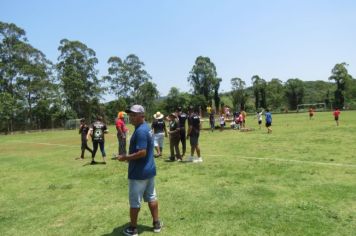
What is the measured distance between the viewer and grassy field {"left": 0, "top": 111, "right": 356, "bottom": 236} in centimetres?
671

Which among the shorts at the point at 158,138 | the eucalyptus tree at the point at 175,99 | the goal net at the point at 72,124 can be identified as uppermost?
the eucalyptus tree at the point at 175,99

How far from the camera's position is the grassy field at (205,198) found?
264 inches

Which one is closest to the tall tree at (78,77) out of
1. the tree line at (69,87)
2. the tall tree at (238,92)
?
the tree line at (69,87)

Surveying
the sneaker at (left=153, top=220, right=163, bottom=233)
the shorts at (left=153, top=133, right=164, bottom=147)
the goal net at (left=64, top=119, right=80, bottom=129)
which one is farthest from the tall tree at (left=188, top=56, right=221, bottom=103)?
the sneaker at (left=153, top=220, right=163, bottom=233)

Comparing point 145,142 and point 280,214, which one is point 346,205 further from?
point 145,142

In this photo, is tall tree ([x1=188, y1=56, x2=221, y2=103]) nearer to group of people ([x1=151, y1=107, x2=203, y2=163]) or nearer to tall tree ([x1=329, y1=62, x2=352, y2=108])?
tall tree ([x1=329, y1=62, x2=352, y2=108])

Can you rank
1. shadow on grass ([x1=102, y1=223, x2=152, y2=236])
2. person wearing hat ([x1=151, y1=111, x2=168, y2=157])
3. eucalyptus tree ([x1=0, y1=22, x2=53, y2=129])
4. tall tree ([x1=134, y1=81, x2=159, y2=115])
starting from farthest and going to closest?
tall tree ([x1=134, y1=81, x2=159, y2=115]), eucalyptus tree ([x1=0, y1=22, x2=53, y2=129]), person wearing hat ([x1=151, y1=111, x2=168, y2=157]), shadow on grass ([x1=102, y1=223, x2=152, y2=236])

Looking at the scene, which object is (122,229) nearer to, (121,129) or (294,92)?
(121,129)

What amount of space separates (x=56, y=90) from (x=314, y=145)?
60.0 metres

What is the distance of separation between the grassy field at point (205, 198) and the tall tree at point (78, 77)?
5899 centimetres

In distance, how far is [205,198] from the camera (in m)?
8.47

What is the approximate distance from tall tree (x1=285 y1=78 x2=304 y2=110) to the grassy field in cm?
11090

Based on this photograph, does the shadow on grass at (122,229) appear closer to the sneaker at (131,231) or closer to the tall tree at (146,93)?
the sneaker at (131,231)

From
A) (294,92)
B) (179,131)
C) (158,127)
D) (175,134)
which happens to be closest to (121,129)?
(158,127)
